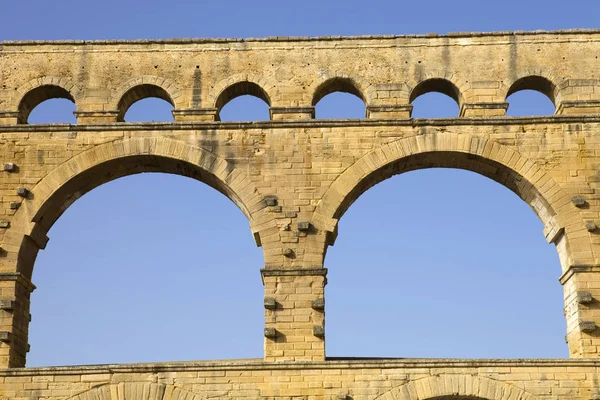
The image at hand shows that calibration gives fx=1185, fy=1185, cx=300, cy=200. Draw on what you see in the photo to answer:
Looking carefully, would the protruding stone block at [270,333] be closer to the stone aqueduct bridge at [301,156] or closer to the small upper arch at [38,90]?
the stone aqueduct bridge at [301,156]

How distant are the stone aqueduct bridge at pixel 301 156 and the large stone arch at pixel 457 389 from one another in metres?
0.03

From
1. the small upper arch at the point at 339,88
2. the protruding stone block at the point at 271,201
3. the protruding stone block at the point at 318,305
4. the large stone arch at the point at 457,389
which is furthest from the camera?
the small upper arch at the point at 339,88

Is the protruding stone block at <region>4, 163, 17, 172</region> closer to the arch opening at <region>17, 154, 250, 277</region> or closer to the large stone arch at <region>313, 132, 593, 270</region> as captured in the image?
the arch opening at <region>17, 154, 250, 277</region>

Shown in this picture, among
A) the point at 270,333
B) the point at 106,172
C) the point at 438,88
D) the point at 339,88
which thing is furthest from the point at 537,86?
the point at 106,172

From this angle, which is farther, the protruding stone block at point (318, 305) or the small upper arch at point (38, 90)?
the small upper arch at point (38, 90)

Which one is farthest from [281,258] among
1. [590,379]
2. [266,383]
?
[590,379]

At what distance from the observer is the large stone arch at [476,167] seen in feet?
59.8

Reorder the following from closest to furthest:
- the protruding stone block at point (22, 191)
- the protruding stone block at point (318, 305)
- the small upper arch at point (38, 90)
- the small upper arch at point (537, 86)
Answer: the protruding stone block at point (318, 305) < the protruding stone block at point (22, 191) < the small upper arch at point (537, 86) < the small upper arch at point (38, 90)

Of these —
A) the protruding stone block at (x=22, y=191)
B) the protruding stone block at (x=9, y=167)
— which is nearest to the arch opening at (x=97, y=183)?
the protruding stone block at (x=22, y=191)

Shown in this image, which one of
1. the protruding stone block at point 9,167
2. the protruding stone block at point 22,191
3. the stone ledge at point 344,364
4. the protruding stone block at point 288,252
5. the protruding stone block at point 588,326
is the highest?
the protruding stone block at point 9,167

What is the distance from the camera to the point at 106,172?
62.6 ft

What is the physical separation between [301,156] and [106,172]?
10.4 ft

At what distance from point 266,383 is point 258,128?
4.12 meters

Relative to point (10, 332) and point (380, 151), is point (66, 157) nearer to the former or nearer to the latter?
point (10, 332)
